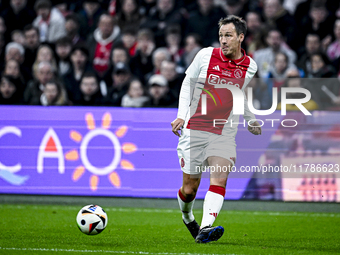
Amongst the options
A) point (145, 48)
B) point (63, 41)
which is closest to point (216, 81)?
point (145, 48)

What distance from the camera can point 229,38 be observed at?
532 centimetres

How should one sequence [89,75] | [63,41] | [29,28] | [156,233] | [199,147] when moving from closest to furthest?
[199,147]
[156,233]
[89,75]
[63,41]
[29,28]

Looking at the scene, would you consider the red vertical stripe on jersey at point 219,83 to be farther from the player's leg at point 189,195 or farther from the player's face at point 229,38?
the player's leg at point 189,195

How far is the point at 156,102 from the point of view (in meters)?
9.58

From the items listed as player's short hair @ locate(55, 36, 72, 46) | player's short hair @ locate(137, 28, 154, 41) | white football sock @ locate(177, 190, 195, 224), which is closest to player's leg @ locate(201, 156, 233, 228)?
white football sock @ locate(177, 190, 195, 224)

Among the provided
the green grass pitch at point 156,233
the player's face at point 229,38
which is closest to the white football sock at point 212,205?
the green grass pitch at point 156,233

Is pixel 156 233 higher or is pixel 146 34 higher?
pixel 146 34

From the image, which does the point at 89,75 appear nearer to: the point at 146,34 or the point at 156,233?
the point at 146,34

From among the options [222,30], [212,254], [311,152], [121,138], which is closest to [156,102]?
[121,138]

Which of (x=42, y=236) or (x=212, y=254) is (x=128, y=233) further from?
(x=212, y=254)

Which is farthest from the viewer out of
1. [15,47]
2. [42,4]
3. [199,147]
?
[42,4]

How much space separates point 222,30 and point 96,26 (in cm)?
716

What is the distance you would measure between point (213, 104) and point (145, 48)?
5.64m

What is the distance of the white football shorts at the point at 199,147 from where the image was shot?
539 cm
